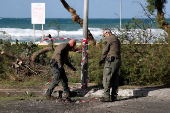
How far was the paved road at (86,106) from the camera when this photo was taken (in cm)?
593

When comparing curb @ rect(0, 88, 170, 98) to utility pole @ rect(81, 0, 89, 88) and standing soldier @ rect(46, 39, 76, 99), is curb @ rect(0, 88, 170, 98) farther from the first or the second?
standing soldier @ rect(46, 39, 76, 99)

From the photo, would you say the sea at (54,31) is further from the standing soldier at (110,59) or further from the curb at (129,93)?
the curb at (129,93)

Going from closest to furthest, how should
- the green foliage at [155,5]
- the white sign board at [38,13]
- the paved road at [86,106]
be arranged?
the paved road at [86,106]
the green foliage at [155,5]
the white sign board at [38,13]

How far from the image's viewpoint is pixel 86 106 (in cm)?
634

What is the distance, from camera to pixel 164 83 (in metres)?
8.45

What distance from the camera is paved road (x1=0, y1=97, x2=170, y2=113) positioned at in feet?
19.5

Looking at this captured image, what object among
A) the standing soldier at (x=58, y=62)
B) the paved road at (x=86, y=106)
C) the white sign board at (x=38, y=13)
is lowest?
the paved road at (x=86, y=106)

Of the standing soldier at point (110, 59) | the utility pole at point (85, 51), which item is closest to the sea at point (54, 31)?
the utility pole at point (85, 51)

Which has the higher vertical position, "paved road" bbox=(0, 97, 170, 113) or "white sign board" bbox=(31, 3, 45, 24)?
"white sign board" bbox=(31, 3, 45, 24)

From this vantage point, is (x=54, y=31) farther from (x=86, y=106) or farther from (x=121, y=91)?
(x=86, y=106)

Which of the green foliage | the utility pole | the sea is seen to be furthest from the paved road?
the green foliage

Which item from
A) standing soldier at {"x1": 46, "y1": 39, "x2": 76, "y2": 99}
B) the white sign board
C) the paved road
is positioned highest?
the white sign board

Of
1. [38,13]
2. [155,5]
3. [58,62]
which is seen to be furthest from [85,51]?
[38,13]

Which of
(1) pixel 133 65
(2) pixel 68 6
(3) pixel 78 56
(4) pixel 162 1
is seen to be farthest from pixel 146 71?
(4) pixel 162 1
